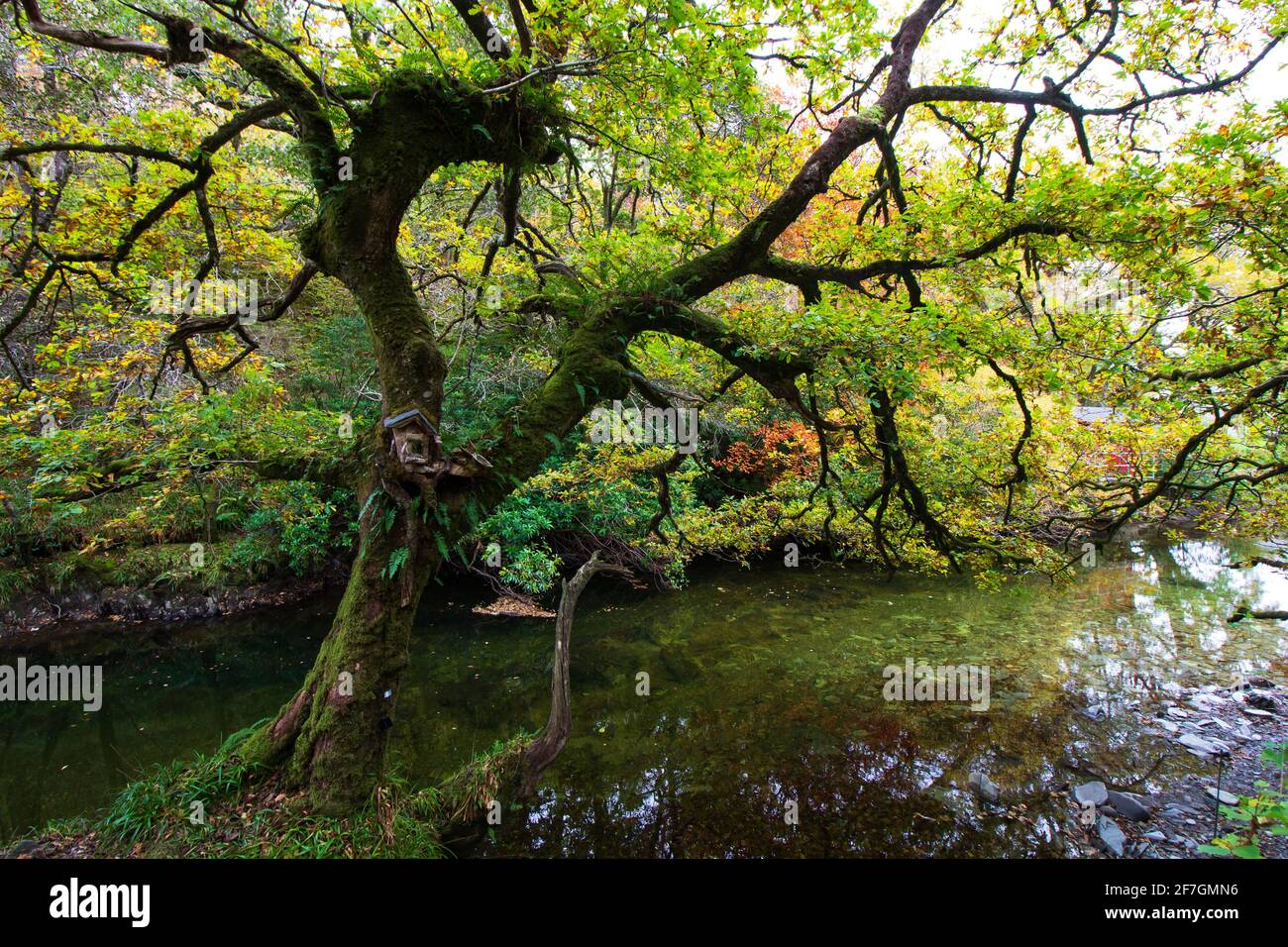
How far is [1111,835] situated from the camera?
4508mm

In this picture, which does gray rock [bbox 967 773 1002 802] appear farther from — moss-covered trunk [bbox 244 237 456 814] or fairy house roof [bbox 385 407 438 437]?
fairy house roof [bbox 385 407 438 437]

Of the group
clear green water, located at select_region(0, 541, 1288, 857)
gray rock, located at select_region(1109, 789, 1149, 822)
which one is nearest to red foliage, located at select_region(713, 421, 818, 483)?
clear green water, located at select_region(0, 541, 1288, 857)

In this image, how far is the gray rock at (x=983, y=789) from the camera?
507 cm

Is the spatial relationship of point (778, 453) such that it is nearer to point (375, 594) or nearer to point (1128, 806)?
point (1128, 806)

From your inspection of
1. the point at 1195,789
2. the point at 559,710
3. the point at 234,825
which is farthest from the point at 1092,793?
the point at 234,825

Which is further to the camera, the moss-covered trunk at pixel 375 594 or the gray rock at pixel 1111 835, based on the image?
the gray rock at pixel 1111 835

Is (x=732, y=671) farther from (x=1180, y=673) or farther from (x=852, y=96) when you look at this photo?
(x=852, y=96)

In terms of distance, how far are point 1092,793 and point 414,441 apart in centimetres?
686

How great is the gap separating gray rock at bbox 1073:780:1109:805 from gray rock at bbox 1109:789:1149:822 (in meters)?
0.06

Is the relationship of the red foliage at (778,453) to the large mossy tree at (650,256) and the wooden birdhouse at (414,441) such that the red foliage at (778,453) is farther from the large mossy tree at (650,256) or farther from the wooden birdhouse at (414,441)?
the wooden birdhouse at (414,441)

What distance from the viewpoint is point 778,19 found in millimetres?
3596

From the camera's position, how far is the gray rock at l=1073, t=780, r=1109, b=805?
4.98 meters

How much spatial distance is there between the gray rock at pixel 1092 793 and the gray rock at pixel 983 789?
70 cm

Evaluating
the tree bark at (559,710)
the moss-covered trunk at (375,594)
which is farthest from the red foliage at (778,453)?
the moss-covered trunk at (375,594)
